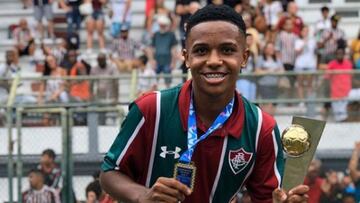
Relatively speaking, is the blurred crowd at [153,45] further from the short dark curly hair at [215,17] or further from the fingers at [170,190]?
the fingers at [170,190]

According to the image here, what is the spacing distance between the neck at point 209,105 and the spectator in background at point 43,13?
15089 mm

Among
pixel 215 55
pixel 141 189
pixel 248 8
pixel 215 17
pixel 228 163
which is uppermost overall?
pixel 215 17

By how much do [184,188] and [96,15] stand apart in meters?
15.5

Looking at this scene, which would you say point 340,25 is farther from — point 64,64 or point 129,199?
point 129,199

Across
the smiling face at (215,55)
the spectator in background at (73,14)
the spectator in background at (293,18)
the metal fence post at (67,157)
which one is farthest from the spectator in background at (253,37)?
the smiling face at (215,55)

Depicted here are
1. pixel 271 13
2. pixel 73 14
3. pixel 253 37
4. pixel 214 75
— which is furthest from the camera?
pixel 73 14

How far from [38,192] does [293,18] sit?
7521 millimetres

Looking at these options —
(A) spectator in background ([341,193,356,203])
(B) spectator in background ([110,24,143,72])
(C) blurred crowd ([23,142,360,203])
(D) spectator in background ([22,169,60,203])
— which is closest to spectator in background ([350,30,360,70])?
(B) spectator in background ([110,24,143,72])

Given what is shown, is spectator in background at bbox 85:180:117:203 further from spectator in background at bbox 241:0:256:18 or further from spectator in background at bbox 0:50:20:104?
spectator in background at bbox 241:0:256:18

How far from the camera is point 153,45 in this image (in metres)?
19.1

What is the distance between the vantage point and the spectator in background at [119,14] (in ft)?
67.9

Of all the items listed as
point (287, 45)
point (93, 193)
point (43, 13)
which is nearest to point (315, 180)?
point (93, 193)

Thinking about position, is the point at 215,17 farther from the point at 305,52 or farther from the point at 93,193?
the point at 305,52

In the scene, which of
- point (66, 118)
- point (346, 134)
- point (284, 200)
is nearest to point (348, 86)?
point (346, 134)
